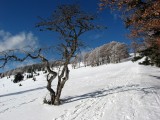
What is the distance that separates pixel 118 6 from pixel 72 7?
15.1ft

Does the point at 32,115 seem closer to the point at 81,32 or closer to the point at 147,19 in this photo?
the point at 81,32

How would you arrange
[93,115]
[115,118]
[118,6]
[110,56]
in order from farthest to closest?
[110,56] < [118,6] < [93,115] < [115,118]

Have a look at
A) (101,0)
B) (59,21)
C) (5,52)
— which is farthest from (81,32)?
(5,52)

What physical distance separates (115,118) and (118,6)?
233 inches

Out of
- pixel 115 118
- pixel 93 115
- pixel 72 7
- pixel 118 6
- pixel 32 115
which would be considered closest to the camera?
pixel 115 118

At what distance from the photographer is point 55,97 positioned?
643 inches

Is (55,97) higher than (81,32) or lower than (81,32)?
lower

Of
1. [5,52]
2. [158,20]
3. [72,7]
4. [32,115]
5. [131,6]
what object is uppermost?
[72,7]

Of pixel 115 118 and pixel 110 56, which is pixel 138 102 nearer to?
pixel 115 118

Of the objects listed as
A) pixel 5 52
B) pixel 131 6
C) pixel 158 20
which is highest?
pixel 131 6

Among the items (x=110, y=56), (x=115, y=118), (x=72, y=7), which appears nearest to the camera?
(x=115, y=118)

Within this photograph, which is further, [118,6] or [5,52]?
[5,52]

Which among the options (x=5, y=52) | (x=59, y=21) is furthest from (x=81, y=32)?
(x=5, y=52)

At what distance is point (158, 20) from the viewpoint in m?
12.2
